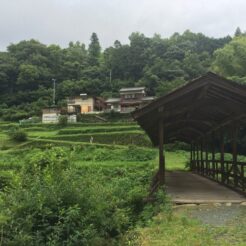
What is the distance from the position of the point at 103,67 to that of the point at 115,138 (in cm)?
4351

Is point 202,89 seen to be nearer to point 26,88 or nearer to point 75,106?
point 75,106

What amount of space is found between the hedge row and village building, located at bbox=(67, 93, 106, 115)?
2295 centimetres

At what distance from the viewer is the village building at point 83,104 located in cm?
6869

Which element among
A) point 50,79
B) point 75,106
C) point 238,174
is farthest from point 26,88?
point 238,174

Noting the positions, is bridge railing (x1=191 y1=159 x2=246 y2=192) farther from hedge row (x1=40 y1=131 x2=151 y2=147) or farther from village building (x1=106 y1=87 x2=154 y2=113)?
village building (x1=106 y1=87 x2=154 y2=113)

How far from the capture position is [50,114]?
204 feet

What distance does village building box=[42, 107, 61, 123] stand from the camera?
60656 millimetres

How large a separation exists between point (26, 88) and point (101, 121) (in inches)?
1051

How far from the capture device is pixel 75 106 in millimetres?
68688

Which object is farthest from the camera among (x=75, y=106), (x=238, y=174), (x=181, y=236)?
(x=75, y=106)

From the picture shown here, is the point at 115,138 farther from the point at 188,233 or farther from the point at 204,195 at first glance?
the point at 188,233

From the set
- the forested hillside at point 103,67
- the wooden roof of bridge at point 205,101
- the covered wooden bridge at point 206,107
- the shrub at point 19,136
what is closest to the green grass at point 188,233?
the covered wooden bridge at point 206,107

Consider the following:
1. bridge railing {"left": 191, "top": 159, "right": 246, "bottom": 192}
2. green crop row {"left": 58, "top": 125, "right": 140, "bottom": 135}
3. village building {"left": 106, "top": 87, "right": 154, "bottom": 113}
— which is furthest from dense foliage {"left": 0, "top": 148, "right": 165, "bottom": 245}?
village building {"left": 106, "top": 87, "right": 154, "bottom": 113}

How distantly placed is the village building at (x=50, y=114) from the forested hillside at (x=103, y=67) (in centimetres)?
467
